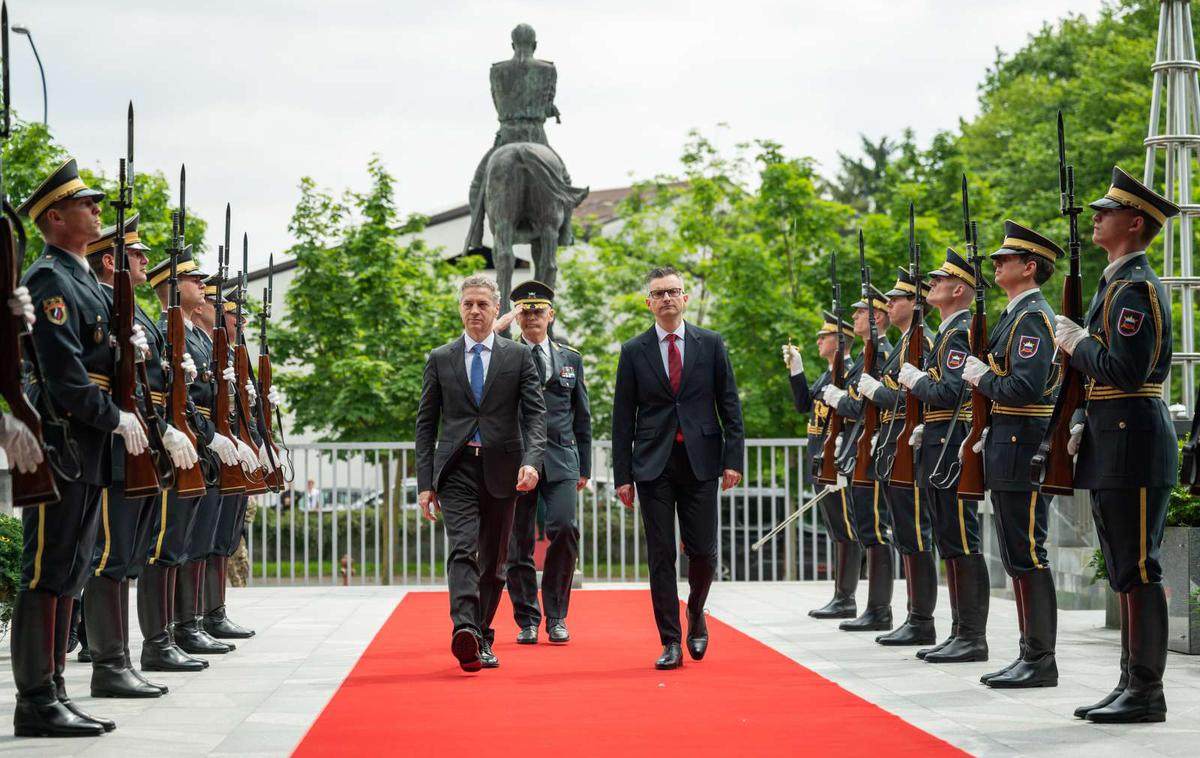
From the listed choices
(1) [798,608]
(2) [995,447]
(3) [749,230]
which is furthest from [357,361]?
(2) [995,447]

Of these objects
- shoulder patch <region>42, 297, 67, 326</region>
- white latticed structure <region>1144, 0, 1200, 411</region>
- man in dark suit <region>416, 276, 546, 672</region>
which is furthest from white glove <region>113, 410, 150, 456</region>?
white latticed structure <region>1144, 0, 1200, 411</region>

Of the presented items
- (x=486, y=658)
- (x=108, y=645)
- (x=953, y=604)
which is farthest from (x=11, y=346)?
(x=953, y=604)

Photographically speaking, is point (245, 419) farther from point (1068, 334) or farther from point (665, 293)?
point (1068, 334)

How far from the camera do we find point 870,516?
36.0 ft

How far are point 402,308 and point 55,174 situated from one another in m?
20.6

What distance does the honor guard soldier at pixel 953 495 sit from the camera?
8867 mm

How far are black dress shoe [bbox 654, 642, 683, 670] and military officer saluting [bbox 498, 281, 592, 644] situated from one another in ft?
5.87

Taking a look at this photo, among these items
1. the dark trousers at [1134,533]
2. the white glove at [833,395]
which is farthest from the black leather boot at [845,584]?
the dark trousers at [1134,533]

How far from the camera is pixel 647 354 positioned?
8.72 meters

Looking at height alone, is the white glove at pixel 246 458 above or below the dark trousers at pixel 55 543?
above

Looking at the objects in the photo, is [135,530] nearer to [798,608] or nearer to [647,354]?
[647,354]

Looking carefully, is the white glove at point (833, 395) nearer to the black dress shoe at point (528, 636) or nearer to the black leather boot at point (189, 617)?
the black dress shoe at point (528, 636)

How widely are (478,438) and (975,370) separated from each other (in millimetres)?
2693

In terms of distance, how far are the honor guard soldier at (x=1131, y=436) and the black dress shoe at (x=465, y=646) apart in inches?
123
